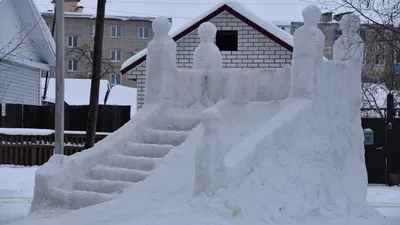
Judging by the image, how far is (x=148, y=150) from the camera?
9039 millimetres

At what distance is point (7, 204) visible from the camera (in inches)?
508

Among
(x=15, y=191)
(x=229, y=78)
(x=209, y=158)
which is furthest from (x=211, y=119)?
(x=15, y=191)

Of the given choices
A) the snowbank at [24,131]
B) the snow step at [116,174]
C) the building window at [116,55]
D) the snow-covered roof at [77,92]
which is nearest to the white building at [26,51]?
the snowbank at [24,131]

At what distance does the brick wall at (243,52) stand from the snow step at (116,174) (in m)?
10.6

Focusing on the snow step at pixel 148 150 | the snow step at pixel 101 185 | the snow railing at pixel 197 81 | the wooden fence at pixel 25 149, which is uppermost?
the snow railing at pixel 197 81

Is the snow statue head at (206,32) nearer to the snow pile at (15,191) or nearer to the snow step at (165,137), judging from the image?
the snow step at (165,137)

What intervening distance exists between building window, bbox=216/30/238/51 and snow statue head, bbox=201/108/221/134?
42.2ft

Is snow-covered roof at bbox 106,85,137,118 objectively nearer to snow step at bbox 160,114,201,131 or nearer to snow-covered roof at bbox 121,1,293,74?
snow-covered roof at bbox 121,1,293,74

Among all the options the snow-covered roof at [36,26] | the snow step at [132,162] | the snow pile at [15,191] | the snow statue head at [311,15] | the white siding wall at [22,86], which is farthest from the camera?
the snow-covered roof at [36,26]

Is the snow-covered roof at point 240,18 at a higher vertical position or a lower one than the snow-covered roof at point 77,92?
higher

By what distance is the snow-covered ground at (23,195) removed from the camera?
12.1m

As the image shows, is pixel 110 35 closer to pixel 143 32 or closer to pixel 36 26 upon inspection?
pixel 143 32

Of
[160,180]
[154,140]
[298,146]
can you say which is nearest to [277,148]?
[298,146]

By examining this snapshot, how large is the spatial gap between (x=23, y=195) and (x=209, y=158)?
9.41 metres
